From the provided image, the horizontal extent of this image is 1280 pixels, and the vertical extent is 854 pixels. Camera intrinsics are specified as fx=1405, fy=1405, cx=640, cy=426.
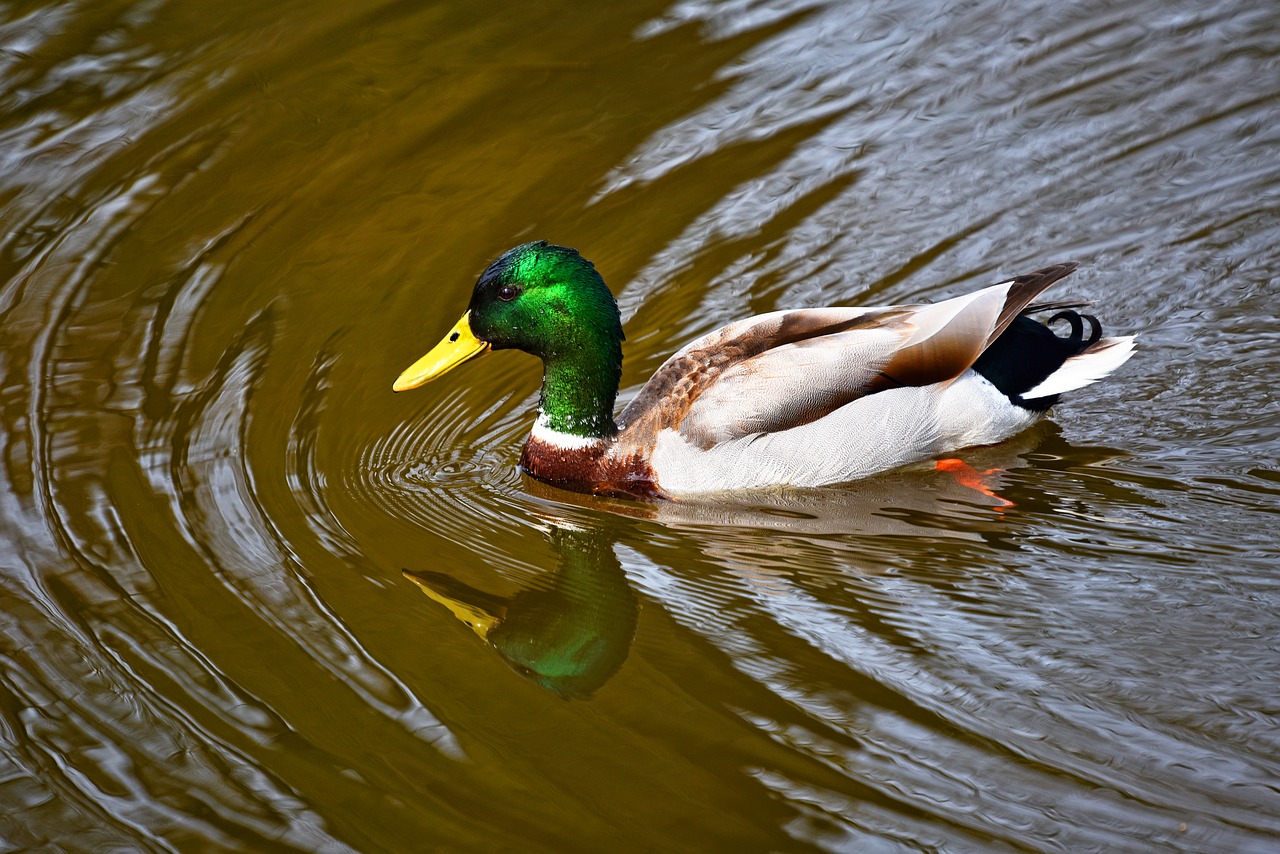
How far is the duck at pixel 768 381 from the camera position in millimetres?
5102

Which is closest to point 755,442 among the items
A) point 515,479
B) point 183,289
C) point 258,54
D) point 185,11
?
point 515,479

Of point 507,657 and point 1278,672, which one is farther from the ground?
point 507,657

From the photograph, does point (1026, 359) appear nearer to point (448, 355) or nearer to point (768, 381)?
point (768, 381)

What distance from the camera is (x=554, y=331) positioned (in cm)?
529

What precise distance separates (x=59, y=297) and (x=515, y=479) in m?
2.41

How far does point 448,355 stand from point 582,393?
524 mm

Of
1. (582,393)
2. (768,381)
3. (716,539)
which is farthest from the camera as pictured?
(582,393)

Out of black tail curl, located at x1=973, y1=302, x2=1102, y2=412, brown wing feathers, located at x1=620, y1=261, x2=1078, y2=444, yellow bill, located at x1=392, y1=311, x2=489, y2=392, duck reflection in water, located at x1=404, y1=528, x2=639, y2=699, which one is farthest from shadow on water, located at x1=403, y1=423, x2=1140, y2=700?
yellow bill, located at x1=392, y1=311, x2=489, y2=392

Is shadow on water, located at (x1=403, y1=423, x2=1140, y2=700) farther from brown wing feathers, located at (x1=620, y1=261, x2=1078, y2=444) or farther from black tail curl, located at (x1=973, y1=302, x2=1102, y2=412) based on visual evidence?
brown wing feathers, located at (x1=620, y1=261, x2=1078, y2=444)

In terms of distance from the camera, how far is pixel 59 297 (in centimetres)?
630

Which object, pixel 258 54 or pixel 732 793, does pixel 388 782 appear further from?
pixel 258 54

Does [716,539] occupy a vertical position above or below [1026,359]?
above

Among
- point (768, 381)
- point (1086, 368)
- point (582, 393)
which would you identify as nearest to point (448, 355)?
point (582, 393)

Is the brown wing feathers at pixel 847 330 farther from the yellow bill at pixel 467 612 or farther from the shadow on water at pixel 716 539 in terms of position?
the yellow bill at pixel 467 612
